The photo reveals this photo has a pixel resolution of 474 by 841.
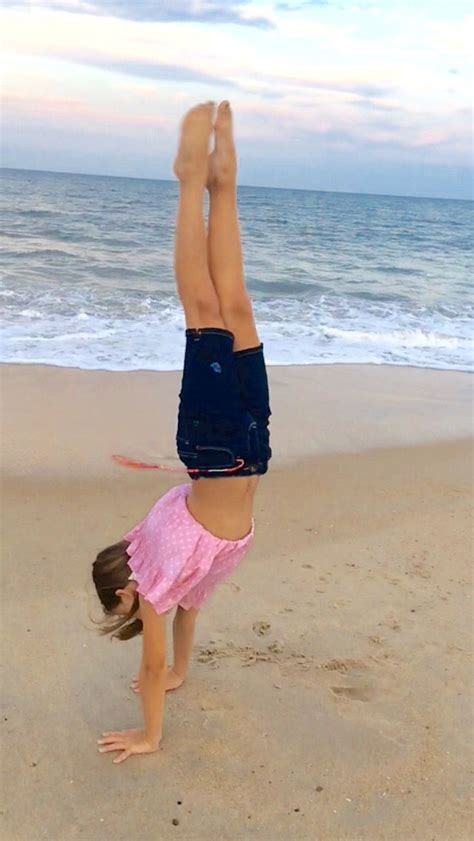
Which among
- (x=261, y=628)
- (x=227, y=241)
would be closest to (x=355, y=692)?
(x=261, y=628)

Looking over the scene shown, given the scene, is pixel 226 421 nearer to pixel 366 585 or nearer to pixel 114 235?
pixel 366 585

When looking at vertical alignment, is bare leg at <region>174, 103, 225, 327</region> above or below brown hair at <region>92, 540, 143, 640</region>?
above

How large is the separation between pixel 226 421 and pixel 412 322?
1050 cm

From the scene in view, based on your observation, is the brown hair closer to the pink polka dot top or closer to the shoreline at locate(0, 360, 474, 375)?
the pink polka dot top

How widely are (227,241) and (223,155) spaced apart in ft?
0.97

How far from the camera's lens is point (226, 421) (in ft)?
8.06

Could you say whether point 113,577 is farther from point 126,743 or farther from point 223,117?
point 223,117

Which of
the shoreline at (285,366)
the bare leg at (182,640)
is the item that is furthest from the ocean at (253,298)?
the bare leg at (182,640)

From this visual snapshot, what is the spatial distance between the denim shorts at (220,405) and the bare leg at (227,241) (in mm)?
66

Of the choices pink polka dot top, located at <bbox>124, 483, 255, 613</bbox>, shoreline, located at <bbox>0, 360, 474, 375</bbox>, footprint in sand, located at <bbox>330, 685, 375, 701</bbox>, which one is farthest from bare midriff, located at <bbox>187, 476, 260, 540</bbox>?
shoreline, located at <bbox>0, 360, 474, 375</bbox>

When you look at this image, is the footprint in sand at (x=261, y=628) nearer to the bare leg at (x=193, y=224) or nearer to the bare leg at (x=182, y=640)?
the bare leg at (x=182, y=640)

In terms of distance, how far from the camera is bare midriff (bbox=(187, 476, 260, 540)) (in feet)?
8.61

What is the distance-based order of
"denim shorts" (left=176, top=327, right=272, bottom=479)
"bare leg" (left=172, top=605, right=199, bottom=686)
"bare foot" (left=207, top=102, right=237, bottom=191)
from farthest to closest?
"bare leg" (left=172, top=605, right=199, bottom=686), "bare foot" (left=207, top=102, right=237, bottom=191), "denim shorts" (left=176, top=327, right=272, bottom=479)

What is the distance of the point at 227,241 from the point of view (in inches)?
101
